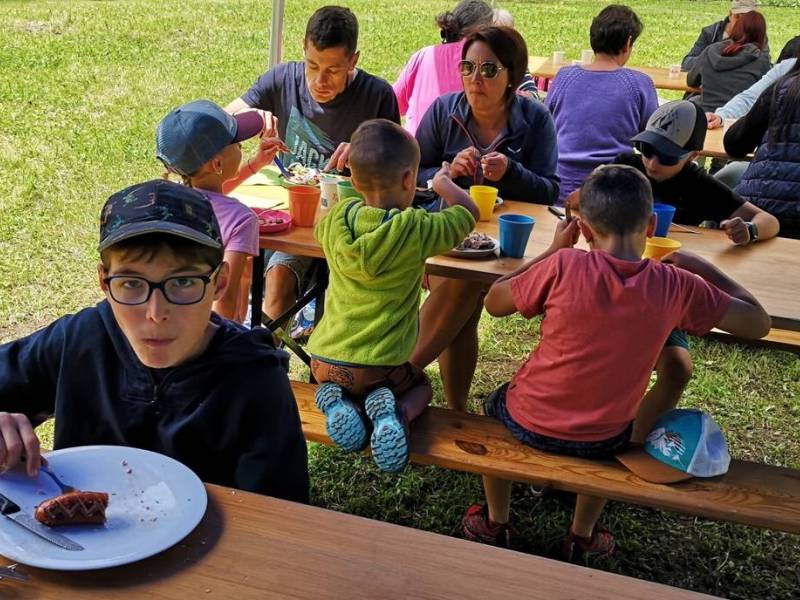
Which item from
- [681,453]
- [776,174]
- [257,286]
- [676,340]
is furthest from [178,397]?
[776,174]

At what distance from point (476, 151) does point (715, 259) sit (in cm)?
104

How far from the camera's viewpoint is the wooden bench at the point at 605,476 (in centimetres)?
244

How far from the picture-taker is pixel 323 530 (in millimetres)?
1387

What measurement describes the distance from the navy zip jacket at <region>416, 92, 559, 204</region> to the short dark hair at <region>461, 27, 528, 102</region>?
16cm

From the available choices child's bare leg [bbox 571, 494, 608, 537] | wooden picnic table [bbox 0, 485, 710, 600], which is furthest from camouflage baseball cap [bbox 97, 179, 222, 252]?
child's bare leg [bbox 571, 494, 608, 537]

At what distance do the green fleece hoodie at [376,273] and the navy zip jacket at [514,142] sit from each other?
3.48 ft

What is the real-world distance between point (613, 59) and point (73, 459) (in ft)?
14.2

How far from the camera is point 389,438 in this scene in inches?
101

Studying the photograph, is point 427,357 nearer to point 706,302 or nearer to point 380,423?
point 380,423

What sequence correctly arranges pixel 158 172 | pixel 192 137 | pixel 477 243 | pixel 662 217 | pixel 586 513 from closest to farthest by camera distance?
1. pixel 192 137
2. pixel 586 513
3. pixel 477 243
4. pixel 662 217
5. pixel 158 172

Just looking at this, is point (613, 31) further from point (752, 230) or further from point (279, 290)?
point (279, 290)

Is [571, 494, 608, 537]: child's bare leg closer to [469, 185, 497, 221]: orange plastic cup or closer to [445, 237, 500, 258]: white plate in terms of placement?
[445, 237, 500, 258]: white plate

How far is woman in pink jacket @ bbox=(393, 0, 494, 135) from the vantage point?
A: 5.15 m

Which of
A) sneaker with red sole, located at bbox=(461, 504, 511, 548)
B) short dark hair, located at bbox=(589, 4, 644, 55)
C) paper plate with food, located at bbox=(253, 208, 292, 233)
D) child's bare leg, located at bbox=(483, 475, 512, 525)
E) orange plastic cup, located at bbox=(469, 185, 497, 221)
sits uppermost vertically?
short dark hair, located at bbox=(589, 4, 644, 55)
